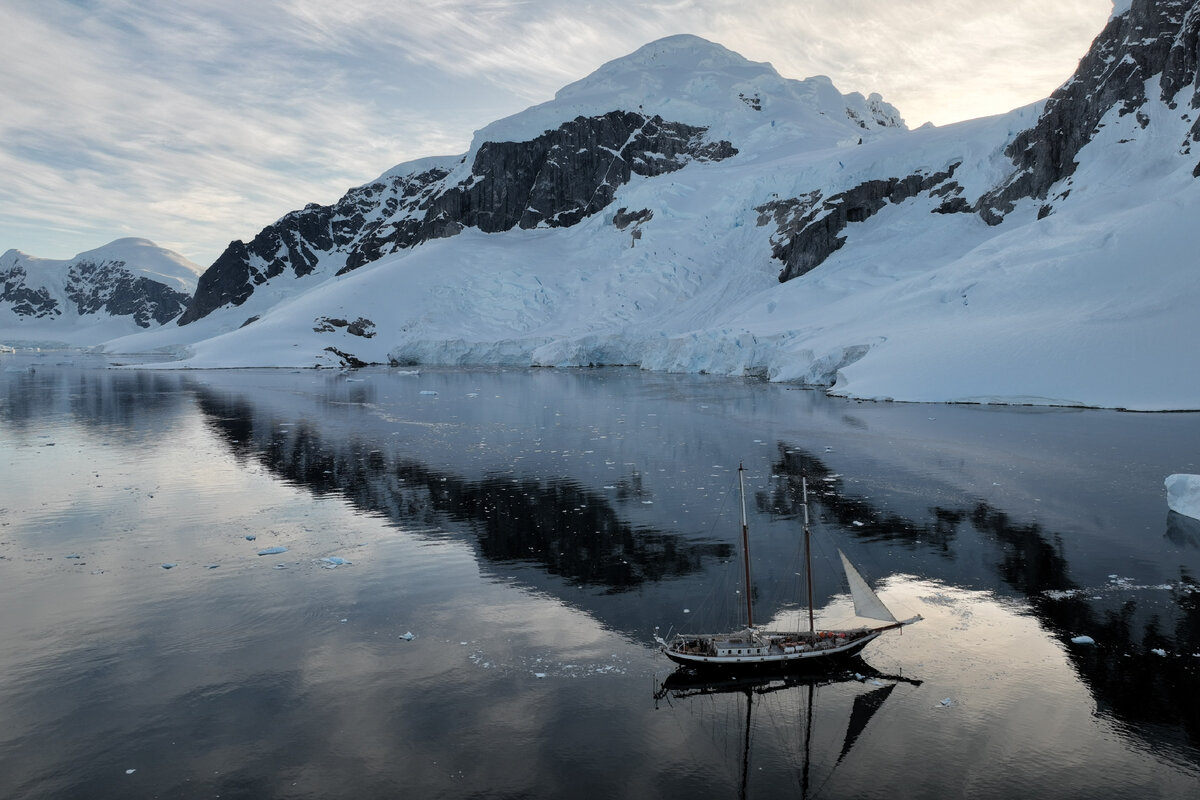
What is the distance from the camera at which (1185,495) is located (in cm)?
2389

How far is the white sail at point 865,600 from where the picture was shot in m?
15.6

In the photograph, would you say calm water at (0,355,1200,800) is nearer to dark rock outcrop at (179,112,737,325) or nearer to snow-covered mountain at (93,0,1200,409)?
snow-covered mountain at (93,0,1200,409)

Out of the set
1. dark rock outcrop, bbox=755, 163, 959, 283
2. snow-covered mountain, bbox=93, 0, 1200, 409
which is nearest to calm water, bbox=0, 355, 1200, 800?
snow-covered mountain, bbox=93, 0, 1200, 409

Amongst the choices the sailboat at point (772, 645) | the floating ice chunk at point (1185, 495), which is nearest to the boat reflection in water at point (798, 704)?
the sailboat at point (772, 645)

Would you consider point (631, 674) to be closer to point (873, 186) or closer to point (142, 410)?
point (142, 410)

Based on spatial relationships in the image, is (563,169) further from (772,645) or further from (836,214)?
(772,645)

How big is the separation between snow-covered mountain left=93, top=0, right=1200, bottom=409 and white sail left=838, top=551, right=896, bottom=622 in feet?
122

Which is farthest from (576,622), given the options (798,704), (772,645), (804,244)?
(804,244)

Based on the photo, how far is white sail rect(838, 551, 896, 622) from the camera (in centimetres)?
1556

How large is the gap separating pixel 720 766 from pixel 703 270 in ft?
334

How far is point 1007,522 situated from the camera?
2380 centimetres

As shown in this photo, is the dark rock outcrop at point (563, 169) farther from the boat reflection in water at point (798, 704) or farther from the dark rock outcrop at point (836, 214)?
the boat reflection in water at point (798, 704)

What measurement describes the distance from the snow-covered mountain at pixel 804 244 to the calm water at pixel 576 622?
1773cm

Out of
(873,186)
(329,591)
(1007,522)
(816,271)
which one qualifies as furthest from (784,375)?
(329,591)
